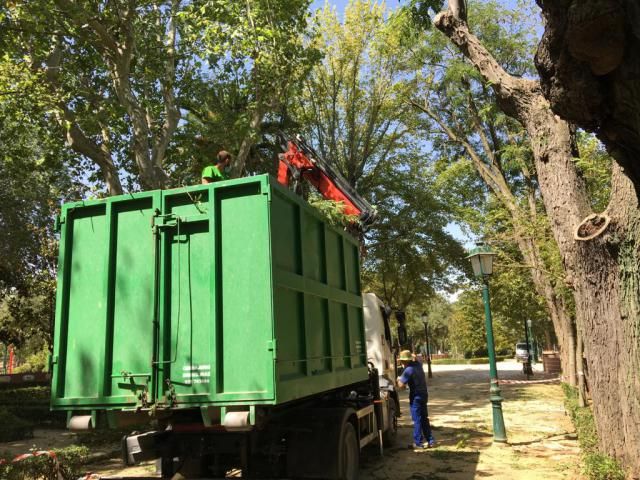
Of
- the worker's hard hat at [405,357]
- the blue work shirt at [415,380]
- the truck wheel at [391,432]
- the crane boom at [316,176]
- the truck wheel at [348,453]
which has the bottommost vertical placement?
the truck wheel at [391,432]

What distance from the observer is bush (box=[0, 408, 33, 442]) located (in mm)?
12188

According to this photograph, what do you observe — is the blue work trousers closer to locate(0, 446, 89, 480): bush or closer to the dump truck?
the dump truck

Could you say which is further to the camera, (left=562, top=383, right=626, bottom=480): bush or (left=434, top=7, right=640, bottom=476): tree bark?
(left=434, top=7, right=640, bottom=476): tree bark

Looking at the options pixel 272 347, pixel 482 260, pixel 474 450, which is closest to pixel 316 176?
pixel 482 260

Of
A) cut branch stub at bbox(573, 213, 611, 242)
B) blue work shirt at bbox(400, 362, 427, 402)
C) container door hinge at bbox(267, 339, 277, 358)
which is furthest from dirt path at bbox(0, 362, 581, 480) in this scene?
container door hinge at bbox(267, 339, 277, 358)

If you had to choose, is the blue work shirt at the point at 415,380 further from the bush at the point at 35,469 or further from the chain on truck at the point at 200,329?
the bush at the point at 35,469

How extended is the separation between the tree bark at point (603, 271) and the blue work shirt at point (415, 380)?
11.4 feet

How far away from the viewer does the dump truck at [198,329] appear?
453 cm

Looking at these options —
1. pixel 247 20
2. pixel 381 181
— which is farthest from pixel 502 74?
pixel 381 181

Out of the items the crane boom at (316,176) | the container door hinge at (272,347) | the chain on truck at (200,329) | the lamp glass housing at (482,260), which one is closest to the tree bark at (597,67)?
the chain on truck at (200,329)

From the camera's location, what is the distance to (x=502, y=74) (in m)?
7.73

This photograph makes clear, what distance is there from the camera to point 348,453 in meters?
6.12

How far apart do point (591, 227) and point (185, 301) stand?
4.94m

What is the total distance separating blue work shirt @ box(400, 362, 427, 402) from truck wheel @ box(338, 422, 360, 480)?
10.5ft
